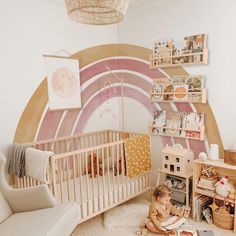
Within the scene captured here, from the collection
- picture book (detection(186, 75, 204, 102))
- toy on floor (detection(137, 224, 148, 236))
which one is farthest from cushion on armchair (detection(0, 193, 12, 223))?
picture book (detection(186, 75, 204, 102))

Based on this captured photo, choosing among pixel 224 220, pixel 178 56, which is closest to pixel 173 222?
pixel 224 220

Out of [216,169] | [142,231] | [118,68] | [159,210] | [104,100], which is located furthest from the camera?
[118,68]

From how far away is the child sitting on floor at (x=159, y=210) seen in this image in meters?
2.50

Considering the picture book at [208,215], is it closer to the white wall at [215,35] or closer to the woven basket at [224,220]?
the woven basket at [224,220]

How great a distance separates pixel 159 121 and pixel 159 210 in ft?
3.87

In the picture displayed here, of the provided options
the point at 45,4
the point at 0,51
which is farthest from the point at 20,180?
the point at 45,4

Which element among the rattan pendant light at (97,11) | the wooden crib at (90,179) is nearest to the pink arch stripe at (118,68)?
the wooden crib at (90,179)

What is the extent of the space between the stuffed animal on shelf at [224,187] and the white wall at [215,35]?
1.50ft

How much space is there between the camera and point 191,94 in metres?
3.02

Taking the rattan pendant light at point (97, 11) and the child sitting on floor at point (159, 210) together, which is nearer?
the rattan pendant light at point (97, 11)

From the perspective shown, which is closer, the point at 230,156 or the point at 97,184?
the point at 230,156

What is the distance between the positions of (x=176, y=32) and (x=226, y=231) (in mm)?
2271

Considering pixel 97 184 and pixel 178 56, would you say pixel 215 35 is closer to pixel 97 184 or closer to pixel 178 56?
pixel 178 56

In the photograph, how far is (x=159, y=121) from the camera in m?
3.38
